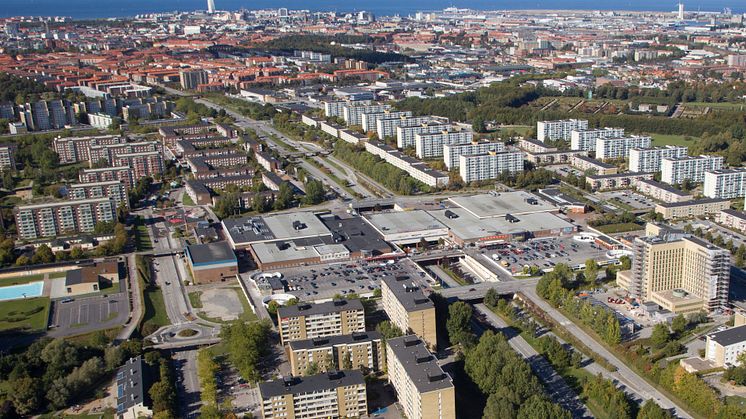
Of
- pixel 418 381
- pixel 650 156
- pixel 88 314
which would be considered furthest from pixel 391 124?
pixel 418 381

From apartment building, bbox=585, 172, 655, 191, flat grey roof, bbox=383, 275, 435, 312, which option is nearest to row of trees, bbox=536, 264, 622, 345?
flat grey roof, bbox=383, 275, 435, 312

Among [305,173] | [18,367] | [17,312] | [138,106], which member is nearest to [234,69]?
[138,106]

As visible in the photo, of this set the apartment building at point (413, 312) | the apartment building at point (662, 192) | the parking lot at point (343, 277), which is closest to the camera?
the apartment building at point (413, 312)

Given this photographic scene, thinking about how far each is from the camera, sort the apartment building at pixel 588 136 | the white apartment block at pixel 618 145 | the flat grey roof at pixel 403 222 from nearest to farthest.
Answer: the flat grey roof at pixel 403 222 < the white apartment block at pixel 618 145 < the apartment building at pixel 588 136

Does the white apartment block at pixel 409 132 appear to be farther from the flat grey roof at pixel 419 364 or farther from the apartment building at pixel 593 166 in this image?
the flat grey roof at pixel 419 364

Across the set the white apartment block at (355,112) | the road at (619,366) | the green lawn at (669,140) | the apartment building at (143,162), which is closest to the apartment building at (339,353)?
the road at (619,366)

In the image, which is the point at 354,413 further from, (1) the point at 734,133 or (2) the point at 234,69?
(2) the point at 234,69

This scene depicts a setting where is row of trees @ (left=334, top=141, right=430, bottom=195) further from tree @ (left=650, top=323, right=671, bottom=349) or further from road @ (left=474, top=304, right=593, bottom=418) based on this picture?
tree @ (left=650, top=323, right=671, bottom=349)
